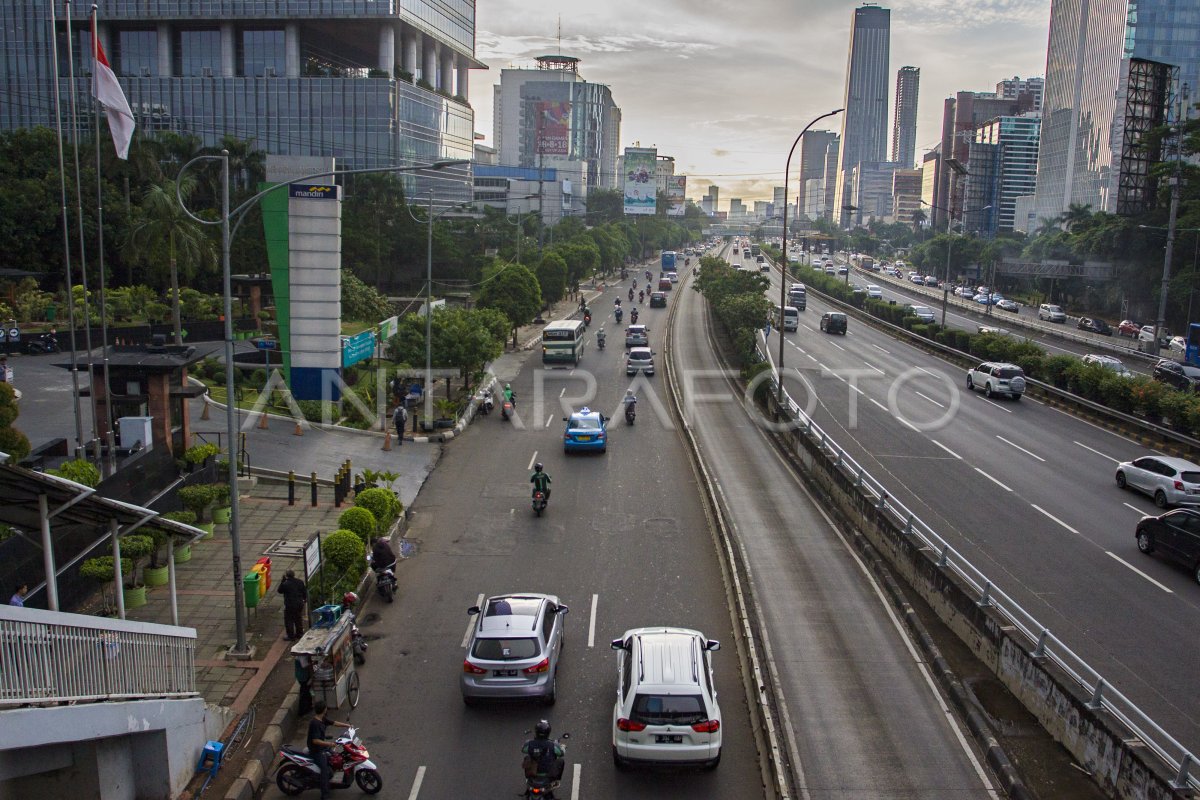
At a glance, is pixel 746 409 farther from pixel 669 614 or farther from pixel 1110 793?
pixel 1110 793

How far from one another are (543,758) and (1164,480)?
2088 cm

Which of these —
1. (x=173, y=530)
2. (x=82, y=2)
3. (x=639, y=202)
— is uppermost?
(x=82, y=2)

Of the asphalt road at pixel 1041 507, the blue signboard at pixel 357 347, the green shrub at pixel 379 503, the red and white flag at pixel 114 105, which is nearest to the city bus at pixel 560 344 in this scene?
the blue signboard at pixel 357 347

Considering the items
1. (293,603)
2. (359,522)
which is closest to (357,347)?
(359,522)

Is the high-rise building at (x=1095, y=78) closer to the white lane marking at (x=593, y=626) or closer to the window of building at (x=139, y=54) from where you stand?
the white lane marking at (x=593, y=626)

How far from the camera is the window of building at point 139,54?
9304 cm

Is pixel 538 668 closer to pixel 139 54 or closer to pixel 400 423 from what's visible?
pixel 400 423

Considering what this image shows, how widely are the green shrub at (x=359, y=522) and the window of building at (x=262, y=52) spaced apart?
83.7 m

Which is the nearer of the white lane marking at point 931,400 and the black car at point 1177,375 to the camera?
the white lane marking at point 931,400

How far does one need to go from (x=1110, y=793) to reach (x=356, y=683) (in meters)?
10.6

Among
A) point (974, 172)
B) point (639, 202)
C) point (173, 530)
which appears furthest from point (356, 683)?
point (974, 172)

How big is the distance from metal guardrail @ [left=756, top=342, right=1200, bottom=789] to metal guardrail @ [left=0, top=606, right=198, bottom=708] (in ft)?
38.8

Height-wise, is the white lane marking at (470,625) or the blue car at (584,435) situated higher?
the blue car at (584,435)

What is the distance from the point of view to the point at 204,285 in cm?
6519
